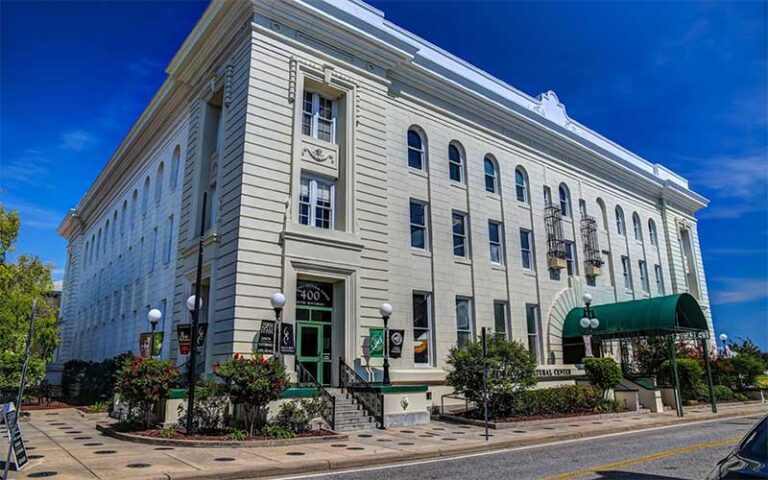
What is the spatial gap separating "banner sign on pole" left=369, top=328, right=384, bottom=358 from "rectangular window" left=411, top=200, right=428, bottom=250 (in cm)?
508

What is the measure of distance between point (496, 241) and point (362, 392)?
12731mm

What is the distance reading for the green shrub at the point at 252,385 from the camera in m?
14.0

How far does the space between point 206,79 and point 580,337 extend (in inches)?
899

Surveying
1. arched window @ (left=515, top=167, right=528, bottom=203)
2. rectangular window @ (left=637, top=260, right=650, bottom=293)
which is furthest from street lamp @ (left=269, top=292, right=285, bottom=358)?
rectangular window @ (left=637, top=260, right=650, bottom=293)

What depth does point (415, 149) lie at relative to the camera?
24.9 meters

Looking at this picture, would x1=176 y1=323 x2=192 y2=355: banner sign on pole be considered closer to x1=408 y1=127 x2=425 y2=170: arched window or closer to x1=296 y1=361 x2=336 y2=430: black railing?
x1=296 y1=361 x2=336 y2=430: black railing

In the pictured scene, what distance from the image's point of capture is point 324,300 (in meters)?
20.0

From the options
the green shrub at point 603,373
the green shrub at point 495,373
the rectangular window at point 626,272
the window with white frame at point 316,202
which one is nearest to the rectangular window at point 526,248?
the green shrub at point 603,373

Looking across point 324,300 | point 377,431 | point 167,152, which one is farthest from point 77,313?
point 377,431

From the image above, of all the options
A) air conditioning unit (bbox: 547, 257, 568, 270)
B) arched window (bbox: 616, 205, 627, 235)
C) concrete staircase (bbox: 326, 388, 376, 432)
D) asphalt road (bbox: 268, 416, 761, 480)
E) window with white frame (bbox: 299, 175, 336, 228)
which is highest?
arched window (bbox: 616, 205, 627, 235)

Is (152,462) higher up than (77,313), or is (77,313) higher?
(77,313)

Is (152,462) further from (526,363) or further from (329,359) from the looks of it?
(526,363)

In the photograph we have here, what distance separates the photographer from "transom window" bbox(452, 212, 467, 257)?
25.5 m

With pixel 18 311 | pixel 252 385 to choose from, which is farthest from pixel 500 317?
pixel 18 311
